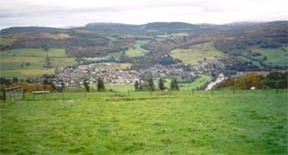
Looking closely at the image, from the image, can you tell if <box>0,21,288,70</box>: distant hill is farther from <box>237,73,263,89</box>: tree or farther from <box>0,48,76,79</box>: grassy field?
<box>237,73,263,89</box>: tree

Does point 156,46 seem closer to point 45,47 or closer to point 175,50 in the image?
point 175,50

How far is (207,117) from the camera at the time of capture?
25391mm

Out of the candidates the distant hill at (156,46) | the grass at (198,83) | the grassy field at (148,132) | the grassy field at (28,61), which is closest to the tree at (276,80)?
the grass at (198,83)

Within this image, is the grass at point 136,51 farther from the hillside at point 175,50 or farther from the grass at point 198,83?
the grass at point 198,83

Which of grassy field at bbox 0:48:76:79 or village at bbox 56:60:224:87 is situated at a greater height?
grassy field at bbox 0:48:76:79

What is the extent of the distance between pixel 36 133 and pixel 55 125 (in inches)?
104

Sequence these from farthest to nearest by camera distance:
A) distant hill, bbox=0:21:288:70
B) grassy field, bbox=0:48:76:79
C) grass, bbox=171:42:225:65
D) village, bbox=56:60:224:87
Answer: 1. grass, bbox=171:42:225:65
2. distant hill, bbox=0:21:288:70
3. grassy field, bbox=0:48:76:79
4. village, bbox=56:60:224:87

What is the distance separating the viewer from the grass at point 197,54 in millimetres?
133012

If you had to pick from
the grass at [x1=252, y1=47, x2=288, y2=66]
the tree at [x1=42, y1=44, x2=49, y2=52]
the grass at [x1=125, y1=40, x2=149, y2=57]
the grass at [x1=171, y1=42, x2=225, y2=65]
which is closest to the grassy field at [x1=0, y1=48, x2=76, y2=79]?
the tree at [x1=42, y1=44, x2=49, y2=52]

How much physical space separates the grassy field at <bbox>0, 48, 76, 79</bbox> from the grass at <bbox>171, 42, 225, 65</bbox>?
36911mm

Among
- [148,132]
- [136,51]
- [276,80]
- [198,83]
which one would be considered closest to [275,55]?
[198,83]

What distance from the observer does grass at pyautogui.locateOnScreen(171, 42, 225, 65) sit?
5237 inches

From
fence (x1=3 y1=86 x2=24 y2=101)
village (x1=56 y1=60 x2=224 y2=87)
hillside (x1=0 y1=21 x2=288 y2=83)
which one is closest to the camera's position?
fence (x1=3 y1=86 x2=24 y2=101)

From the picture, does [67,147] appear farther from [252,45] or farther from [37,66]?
[252,45]
